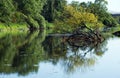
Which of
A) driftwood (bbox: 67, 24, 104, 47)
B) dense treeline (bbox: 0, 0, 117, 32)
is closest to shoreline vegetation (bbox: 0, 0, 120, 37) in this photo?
dense treeline (bbox: 0, 0, 117, 32)

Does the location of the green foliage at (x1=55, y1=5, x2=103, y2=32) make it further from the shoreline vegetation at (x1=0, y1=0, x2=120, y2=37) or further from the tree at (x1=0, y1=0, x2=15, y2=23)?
the tree at (x1=0, y1=0, x2=15, y2=23)

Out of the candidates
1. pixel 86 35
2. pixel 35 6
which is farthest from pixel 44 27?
pixel 86 35

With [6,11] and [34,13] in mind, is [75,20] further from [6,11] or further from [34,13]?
[34,13]

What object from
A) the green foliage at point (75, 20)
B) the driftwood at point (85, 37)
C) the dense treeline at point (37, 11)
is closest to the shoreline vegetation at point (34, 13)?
the dense treeline at point (37, 11)

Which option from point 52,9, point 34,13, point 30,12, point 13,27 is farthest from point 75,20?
point 52,9

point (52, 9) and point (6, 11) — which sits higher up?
point (52, 9)

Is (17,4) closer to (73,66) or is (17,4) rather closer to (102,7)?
(102,7)

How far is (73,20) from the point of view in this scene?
61438 millimetres

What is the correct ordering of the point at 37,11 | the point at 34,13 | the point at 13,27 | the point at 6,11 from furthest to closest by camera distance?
the point at 37,11, the point at 34,13, the point at 13,27, the point at 6,11

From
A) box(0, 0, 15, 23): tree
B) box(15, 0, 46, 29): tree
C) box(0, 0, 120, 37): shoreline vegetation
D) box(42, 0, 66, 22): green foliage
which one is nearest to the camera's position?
box(0, 0, 15, 23): tree

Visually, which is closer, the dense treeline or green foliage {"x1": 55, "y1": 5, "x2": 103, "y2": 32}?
green foliage {"x1": 55, "y1": 5, "x2": 103, "y2": 32}

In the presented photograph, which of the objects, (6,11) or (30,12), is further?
(30,12)

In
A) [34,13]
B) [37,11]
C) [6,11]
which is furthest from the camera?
[37,11]

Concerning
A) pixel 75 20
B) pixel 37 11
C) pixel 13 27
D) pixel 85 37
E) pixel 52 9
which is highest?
pixel 52 9
